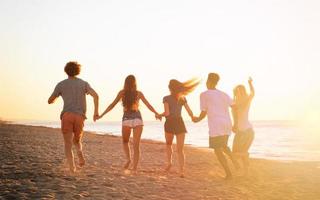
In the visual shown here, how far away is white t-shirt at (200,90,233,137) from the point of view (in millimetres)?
9126

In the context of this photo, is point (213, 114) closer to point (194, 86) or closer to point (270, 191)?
point (194, 86)

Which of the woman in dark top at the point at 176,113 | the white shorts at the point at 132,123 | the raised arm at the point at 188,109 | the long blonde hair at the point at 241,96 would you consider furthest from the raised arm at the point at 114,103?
the long blonde hair at the point at 241,96

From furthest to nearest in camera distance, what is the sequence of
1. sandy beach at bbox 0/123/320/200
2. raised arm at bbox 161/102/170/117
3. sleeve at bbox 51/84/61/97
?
raised arm at bbox 161/102/170/117
sleeve at bbox 51/84/61/97
sandy beach at bbox 0/123/320/200

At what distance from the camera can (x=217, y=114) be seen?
9172mm

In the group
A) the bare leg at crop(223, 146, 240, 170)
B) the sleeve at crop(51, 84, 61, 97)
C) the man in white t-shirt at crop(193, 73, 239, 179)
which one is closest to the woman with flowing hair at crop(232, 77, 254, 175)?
the bare leg at crop(223, 146, 240, 170)

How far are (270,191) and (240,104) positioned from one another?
7.70 feet

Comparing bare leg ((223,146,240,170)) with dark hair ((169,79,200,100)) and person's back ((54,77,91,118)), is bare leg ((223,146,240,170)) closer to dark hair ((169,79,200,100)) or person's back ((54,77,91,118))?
dark hair ((169,79,200,100))

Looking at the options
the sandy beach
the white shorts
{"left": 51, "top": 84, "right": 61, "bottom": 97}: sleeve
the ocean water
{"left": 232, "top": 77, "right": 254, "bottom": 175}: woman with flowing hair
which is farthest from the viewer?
the ocean water

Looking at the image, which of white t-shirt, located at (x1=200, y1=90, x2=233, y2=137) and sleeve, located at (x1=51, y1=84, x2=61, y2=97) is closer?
sleeve, located at (x1=51, y1=84, x2=61, y2=97)

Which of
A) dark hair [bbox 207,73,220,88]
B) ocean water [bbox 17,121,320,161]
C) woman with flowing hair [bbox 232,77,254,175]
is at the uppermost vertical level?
dark hair [bbox 207,73,220,88]

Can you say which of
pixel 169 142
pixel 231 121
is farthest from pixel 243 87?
pixel 169 142

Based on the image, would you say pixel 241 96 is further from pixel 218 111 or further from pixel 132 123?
pixel 132 123

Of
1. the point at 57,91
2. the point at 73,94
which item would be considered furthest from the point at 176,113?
the point at 57,91

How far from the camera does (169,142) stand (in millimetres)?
9734
